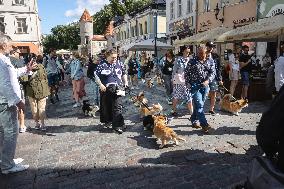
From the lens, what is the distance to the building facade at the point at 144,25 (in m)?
36.9

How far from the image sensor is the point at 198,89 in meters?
6.82

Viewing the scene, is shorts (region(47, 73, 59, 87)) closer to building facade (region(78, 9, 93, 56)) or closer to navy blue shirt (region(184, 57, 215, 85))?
navy blue shirt (region(184, 57, 215, 85))

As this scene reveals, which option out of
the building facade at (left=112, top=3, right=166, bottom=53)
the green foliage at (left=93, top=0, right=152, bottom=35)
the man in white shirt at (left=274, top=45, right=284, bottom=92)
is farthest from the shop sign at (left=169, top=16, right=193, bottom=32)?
the green foliage at (left=93, top=0, right=152, bottom=35)

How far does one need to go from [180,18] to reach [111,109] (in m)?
21.8

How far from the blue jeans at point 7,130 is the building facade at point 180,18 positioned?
21.8 m

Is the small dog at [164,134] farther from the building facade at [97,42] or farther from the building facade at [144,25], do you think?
the building facade at [97,42]

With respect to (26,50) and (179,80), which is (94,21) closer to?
(26,50)

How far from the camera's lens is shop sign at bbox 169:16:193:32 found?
2592 centimetres

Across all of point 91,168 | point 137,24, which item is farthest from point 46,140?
point 137,24

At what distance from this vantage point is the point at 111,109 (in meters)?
7.52

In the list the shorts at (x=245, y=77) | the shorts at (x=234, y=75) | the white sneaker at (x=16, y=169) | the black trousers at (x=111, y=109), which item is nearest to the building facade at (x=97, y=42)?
the shorts at (x=234, y=75)

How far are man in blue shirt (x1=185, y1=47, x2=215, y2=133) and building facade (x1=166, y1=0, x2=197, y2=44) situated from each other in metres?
18.8

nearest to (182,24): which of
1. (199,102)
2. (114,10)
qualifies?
(199,102)

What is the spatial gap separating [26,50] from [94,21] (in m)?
44.3
